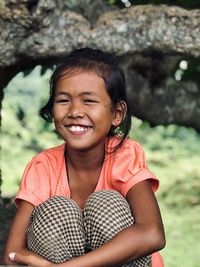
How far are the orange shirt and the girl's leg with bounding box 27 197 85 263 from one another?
0.24 m

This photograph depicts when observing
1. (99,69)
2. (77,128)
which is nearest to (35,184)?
(77,128)

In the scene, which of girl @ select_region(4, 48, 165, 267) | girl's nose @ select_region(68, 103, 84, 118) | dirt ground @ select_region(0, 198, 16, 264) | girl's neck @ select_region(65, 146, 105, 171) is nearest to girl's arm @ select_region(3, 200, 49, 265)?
girl @ select_region(4, 48, 165, 267)

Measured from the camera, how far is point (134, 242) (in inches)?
113

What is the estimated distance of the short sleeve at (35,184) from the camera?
317 cm

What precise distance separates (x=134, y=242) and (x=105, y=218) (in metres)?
0.13

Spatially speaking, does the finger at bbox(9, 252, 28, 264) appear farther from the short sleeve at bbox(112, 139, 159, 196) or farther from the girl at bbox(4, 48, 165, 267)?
the short sleeve at bbox(112, 139, 159, 196)

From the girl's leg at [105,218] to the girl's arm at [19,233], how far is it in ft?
0.85

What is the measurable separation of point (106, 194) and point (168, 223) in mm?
2211

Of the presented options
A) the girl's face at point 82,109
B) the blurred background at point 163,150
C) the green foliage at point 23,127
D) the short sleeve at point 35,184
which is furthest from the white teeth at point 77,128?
the green foliage at point 23,127

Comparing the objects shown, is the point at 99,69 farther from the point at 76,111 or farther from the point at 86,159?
the point at 86,159

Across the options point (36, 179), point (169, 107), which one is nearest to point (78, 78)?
point (36, 179)

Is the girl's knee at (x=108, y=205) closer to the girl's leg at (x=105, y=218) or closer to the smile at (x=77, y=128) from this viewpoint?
the girl's leg at (x=105, y=218)

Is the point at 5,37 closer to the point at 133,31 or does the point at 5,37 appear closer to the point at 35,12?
the point at 35,12

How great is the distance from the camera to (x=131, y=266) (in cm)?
297
